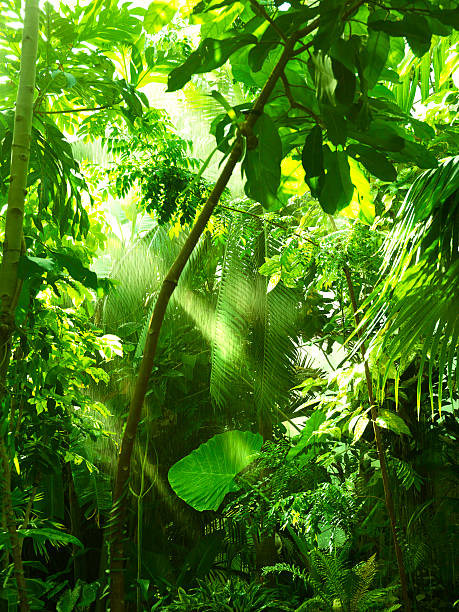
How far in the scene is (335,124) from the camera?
567 mm

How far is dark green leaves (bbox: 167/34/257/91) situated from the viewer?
601 mm

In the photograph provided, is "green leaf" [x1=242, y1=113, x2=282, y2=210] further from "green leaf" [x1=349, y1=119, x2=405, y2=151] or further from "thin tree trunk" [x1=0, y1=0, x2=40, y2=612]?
"thin tree trunk" [x1=0, y1=0, x2=40, y2=612]

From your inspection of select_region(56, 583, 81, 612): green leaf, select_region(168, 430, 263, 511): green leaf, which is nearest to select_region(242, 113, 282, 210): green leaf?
select_region(168, 430, 263, 511): green leaf

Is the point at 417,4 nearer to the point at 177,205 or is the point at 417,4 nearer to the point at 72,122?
the point at 72,122

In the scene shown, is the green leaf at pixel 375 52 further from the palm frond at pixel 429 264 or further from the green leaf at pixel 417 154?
the palm frond at pixel 429 264

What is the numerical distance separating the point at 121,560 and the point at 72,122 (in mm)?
1654

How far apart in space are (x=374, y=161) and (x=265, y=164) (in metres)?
0.12

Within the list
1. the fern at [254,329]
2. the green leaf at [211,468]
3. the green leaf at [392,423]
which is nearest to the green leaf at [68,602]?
the green leaf at [211,468]

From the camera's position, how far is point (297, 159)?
794 mm

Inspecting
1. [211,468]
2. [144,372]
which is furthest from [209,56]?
[211,468]

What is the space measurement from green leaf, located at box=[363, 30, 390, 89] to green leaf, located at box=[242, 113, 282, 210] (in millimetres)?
111

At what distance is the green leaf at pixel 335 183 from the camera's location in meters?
0.66

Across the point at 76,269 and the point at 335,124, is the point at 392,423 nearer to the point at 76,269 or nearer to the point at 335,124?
the point at 76,269

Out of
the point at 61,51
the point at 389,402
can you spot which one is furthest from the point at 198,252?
the point at 61,51
